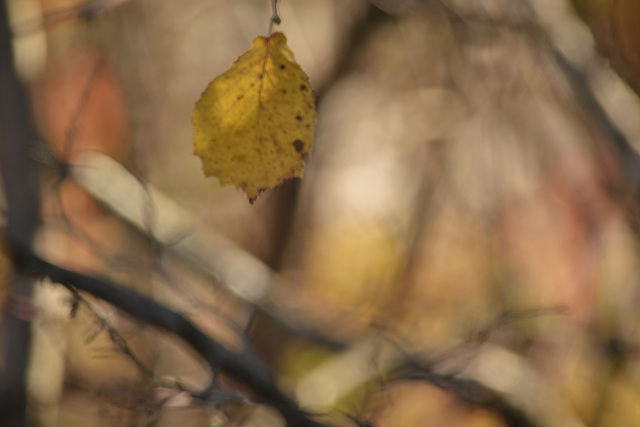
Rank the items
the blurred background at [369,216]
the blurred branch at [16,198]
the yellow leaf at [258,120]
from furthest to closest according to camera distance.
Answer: the blurred branch at [16,198], the blurred background at [369,216], the yellow leaf at [258,120]

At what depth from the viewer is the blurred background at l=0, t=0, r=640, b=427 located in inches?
49.6

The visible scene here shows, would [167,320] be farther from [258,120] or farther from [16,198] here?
[16,198]

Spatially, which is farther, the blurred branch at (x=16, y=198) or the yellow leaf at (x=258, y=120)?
the blurred branch at (x=16, y=198)

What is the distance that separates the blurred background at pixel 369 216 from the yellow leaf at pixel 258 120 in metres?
0.28

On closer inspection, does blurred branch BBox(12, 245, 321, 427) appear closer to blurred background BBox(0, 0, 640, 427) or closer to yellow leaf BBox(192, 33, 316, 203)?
blurred background BBox(0, 0, 640, 427)

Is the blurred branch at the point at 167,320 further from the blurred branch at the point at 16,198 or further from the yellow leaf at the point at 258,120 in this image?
the blurred branch at the point at 16,198

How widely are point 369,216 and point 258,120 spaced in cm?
414

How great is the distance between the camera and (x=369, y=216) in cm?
476

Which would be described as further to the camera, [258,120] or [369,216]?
[369,216]

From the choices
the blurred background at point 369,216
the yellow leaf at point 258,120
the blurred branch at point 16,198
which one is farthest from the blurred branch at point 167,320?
the blurred branch at point 16,198

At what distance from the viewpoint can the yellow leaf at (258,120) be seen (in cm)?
63

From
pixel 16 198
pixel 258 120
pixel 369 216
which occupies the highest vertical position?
pixel 258 120

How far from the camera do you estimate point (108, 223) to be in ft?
10.1

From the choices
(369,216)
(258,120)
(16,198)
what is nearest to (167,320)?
(258,120)
